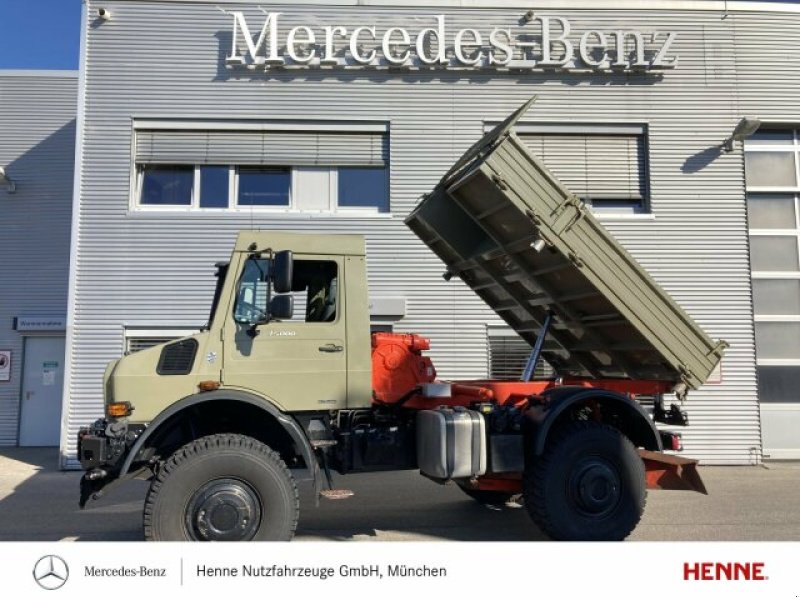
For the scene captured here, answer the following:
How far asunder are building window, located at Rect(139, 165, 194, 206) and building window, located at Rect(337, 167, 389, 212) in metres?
2.63

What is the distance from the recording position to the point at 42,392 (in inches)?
500

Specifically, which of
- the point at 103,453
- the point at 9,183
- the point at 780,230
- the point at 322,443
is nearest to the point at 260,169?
the point at 9,183

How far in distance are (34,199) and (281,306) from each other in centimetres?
1029

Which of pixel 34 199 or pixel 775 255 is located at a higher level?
pixel 34 199

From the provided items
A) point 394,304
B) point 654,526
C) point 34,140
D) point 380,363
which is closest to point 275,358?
point 380,363

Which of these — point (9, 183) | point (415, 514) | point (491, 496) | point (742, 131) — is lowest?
point (415, 514)

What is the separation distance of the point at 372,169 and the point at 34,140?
24.5 ft

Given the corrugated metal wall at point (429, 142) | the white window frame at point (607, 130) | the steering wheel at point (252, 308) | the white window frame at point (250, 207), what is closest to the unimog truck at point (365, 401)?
the steering wheel at point (252, 308)

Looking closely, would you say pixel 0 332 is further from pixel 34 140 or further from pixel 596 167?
pixel 596 167

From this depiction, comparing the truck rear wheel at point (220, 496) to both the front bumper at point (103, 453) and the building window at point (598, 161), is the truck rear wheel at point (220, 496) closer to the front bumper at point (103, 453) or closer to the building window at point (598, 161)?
the front bumper at point (103, 453)

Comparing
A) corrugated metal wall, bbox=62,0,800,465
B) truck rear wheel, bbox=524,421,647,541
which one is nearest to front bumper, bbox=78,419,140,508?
truck rear wheel, bbox=524,421,647,541

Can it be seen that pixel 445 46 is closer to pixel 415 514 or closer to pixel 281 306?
pixel 281 306

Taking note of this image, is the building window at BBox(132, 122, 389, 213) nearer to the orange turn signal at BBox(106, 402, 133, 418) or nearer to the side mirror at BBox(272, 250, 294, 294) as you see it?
the side mirror at BBox(272, 250, 294, 294)
